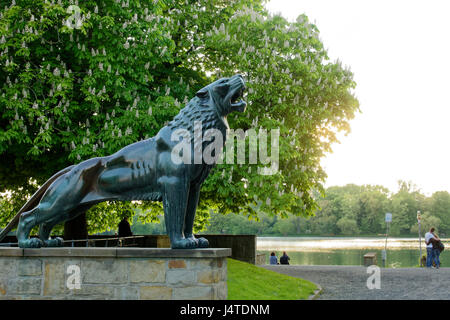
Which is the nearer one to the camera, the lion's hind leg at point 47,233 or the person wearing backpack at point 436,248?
the lion's hind leg at point 47,233

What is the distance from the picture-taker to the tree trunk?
52.1ft

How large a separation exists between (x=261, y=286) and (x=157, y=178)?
27.8 feet

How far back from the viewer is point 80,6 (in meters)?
13.6

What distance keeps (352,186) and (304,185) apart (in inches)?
4550

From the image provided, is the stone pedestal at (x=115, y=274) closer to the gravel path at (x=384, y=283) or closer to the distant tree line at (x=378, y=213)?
the gravel path at (x=384, y=283)

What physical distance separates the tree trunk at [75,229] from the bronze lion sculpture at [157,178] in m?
9.48

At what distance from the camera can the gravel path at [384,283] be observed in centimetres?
1373

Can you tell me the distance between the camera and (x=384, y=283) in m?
16.5

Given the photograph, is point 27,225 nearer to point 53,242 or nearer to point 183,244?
point 53,242

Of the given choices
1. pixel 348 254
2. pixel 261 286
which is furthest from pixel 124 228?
pixel 348 254

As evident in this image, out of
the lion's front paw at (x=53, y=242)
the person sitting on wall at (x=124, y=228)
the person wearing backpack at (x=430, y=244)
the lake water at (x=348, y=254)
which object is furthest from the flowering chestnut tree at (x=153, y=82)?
the lake water at (x=348, y=254)

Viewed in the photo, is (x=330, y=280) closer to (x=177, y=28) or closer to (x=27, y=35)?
(x=177, y=28)

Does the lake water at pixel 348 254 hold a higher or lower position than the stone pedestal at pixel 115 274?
lower

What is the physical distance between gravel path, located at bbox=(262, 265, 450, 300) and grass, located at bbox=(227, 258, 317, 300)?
25.4 inches
